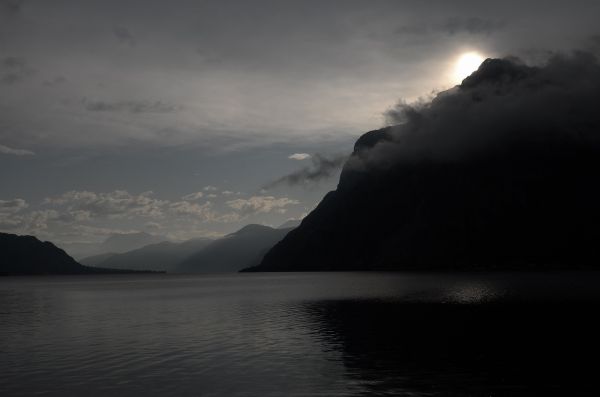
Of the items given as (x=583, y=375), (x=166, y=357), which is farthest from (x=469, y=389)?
(x=166, y=357)

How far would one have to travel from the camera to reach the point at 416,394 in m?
35.3

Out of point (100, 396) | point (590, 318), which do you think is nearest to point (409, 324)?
point (590, 318)

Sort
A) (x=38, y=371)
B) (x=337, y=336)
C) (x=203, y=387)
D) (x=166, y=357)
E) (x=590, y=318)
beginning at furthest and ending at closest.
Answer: (x=590, y=318)
(x=337, y=336)
(x=166, y=357)
(x=38, y=371)
(x=203, y=387)

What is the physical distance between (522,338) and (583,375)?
1852 centimetres

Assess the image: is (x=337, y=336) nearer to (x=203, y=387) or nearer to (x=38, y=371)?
(x=203, y=387)

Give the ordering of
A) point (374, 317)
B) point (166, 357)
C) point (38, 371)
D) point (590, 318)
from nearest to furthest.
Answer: point (38, 371) → point (166, 357) → point (590, 318) → point (374, 317)

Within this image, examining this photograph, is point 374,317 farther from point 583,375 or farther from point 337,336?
point 583,375

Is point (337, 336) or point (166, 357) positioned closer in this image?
point (166, 357)

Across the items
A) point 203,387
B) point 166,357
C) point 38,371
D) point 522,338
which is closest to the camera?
point 203,387

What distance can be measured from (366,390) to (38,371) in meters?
30.3

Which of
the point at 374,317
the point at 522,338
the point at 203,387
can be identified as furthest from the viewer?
the point at 374,317

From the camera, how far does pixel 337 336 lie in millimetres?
64250

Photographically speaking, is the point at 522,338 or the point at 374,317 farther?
the point at 374,317

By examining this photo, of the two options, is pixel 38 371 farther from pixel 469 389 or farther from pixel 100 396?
pixel 469 389
